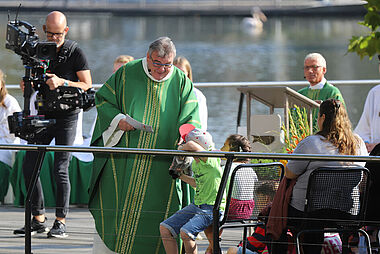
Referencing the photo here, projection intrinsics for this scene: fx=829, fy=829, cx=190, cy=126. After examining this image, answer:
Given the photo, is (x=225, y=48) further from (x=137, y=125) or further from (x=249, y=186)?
(x=249, y=186)

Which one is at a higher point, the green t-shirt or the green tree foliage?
the green tree foliage

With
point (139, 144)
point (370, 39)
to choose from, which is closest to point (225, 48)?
point (139, 144)

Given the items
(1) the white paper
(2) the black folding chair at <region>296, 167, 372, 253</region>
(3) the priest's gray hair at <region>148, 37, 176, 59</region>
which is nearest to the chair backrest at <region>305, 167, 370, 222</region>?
(2) the black folding chair at <region>296, 167, 372, 253</region>

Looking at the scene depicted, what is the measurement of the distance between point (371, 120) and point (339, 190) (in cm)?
293

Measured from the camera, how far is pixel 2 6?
50.8 m

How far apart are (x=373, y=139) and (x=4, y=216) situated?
357cm

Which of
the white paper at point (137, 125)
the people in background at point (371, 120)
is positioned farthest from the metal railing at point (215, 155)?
the people in background at point (371, 120)

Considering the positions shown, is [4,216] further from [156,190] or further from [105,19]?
[105,19]

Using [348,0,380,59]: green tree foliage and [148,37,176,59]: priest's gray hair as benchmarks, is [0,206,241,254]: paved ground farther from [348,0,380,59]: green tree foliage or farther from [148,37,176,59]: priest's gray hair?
[348,0,380,59]: green tree foliage

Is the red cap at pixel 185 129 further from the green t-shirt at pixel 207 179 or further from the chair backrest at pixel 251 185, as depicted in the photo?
the chair backrest at pixel 251 185

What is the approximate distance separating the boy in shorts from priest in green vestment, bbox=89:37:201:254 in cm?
8

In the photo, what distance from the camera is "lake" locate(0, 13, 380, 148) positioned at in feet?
59.0

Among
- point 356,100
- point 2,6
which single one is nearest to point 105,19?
point 2,6

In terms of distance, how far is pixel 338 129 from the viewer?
4.88 meters
